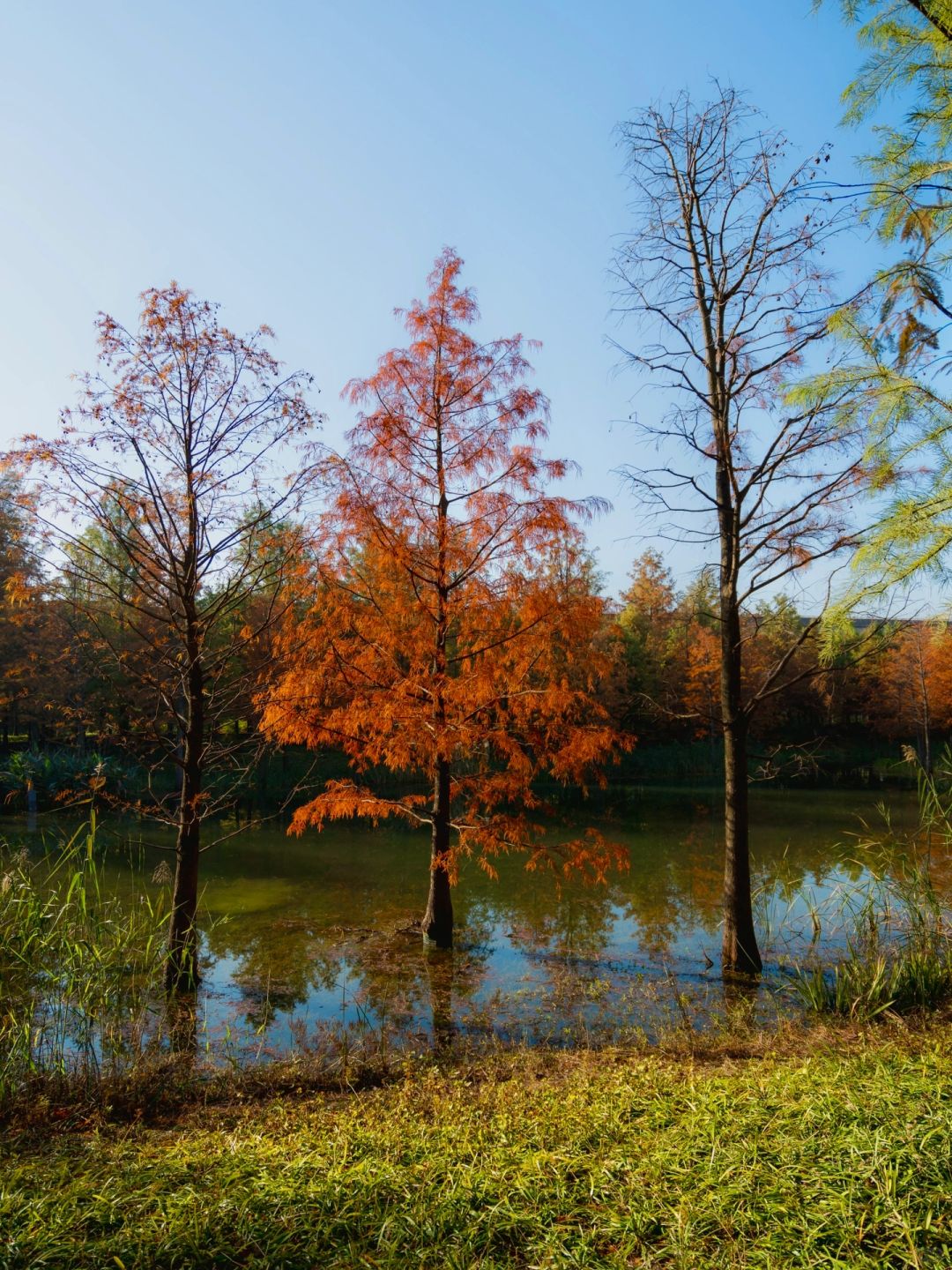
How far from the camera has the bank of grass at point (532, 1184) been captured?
2102mm

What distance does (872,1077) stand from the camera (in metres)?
3.24

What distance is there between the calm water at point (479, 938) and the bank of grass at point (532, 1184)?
2.17 meters

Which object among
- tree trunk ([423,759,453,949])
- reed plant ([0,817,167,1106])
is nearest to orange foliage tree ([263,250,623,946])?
tree trunk ([423,759,453,949])

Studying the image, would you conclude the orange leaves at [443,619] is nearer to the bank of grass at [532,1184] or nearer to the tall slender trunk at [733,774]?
the tall slender trunk at [733,774]

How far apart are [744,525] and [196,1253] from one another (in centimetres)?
712

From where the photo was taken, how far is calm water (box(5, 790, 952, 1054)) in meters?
6.61

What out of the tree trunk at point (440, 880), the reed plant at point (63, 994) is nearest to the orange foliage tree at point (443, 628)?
the tree trunk at point (440, 880)

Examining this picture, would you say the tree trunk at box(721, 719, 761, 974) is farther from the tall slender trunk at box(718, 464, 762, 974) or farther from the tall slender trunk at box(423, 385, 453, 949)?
the tall slender trunk at box(423, 385, 453, 949)

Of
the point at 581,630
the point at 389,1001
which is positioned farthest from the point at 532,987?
the point at 581,630

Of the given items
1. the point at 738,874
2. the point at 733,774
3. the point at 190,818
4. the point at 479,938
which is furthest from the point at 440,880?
the point at 733,774

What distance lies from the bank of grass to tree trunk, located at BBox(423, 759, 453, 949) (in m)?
5.26

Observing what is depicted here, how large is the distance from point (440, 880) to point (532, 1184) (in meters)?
6.46

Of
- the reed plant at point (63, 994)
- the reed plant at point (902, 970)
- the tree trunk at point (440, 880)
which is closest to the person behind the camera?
the reed plant at point (63, 994)

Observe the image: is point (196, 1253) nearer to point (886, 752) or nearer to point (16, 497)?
point (16, 497)
